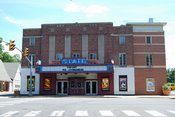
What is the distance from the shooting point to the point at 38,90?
4634 cm

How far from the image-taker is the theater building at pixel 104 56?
148 ft

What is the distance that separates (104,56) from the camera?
45344mm

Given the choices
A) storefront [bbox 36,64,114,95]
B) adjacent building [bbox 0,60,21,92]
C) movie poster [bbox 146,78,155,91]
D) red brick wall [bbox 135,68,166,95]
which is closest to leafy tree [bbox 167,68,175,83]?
adjacent building [bbox 0,60,21,92]

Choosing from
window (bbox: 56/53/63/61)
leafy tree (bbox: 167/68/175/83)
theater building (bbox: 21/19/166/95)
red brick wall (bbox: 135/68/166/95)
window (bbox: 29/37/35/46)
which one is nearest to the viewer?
theater building (bbox: 21/19/166/95)

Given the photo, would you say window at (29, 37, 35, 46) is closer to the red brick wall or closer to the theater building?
the theater building

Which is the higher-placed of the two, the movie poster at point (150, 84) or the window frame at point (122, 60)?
the window frame at point (122, 60)

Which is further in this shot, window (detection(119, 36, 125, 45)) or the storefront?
window (detection(119, 36, 125, 45))

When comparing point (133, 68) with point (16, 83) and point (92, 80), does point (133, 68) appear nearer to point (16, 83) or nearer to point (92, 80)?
point (92, 80)

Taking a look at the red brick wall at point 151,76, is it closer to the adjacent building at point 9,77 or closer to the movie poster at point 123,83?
the movie poster at point 123,83

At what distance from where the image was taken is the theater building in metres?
45.0

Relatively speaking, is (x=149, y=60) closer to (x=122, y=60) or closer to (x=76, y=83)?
(x=122, y=60)

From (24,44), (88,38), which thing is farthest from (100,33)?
(24,44)

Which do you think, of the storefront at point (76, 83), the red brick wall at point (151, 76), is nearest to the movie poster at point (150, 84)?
the red brick wall at point (151, 76)

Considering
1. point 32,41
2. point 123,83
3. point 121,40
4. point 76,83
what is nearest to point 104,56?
point 121,40
